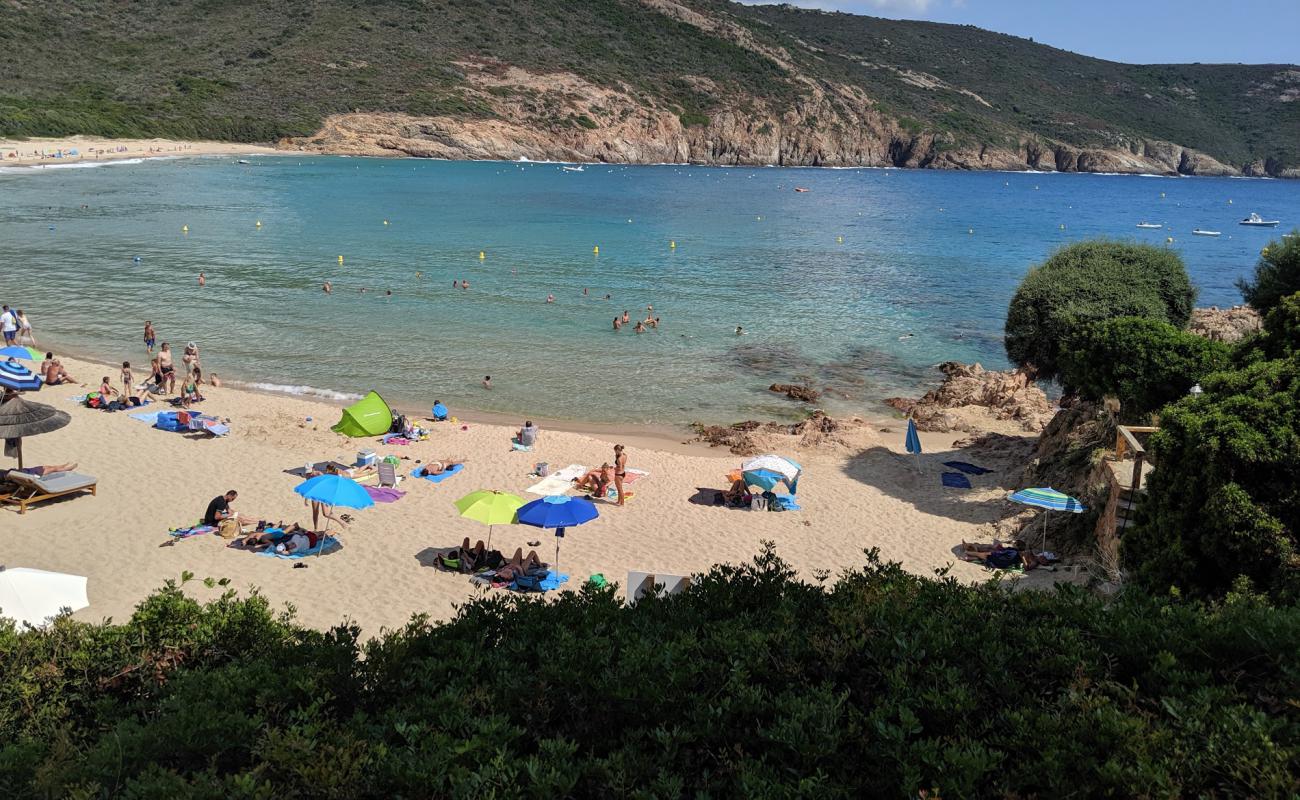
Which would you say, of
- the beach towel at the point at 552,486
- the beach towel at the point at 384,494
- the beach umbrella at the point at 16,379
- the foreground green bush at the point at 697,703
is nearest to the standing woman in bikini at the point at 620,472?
the beach towel at the point at 552,486

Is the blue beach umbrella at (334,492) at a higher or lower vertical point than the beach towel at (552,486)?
higher

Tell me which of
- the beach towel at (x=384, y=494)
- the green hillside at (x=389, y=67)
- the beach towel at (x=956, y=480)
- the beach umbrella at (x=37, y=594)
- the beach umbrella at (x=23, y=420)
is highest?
the green hillside at (x=389, y=67)

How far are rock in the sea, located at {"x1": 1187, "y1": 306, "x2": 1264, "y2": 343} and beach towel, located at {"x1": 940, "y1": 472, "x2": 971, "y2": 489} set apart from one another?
1050 cm

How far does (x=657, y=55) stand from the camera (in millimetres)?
154875

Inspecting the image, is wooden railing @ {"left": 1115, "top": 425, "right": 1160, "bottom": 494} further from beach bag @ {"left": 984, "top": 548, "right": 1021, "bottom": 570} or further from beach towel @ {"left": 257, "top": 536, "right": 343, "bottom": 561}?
beach towel @ {"left": 257, "top": 536, "right": 343, "bottom": 561}

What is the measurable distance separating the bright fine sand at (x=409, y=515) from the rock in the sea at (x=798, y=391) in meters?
3.33

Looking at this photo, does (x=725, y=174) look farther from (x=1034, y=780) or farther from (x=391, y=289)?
(x=1034, y=780)

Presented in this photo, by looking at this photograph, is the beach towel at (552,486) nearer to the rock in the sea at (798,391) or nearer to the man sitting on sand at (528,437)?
the man sitting on sand at (528,437)

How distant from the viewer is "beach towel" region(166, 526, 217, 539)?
13723 millimetres

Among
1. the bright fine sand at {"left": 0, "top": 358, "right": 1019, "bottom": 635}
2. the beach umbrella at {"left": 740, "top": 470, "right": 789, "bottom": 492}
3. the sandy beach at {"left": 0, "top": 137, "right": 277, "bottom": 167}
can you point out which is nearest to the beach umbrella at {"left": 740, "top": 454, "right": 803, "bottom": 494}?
the beach umbrella at {"left": 740, "top": 470, "right": 789, "bottom": 492}

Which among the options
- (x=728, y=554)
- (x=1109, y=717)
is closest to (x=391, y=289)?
(x=728, y=554)

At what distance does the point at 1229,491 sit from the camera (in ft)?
27.5

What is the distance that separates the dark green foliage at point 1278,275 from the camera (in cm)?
1781

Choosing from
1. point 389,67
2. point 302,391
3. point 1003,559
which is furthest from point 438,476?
point 389,67
